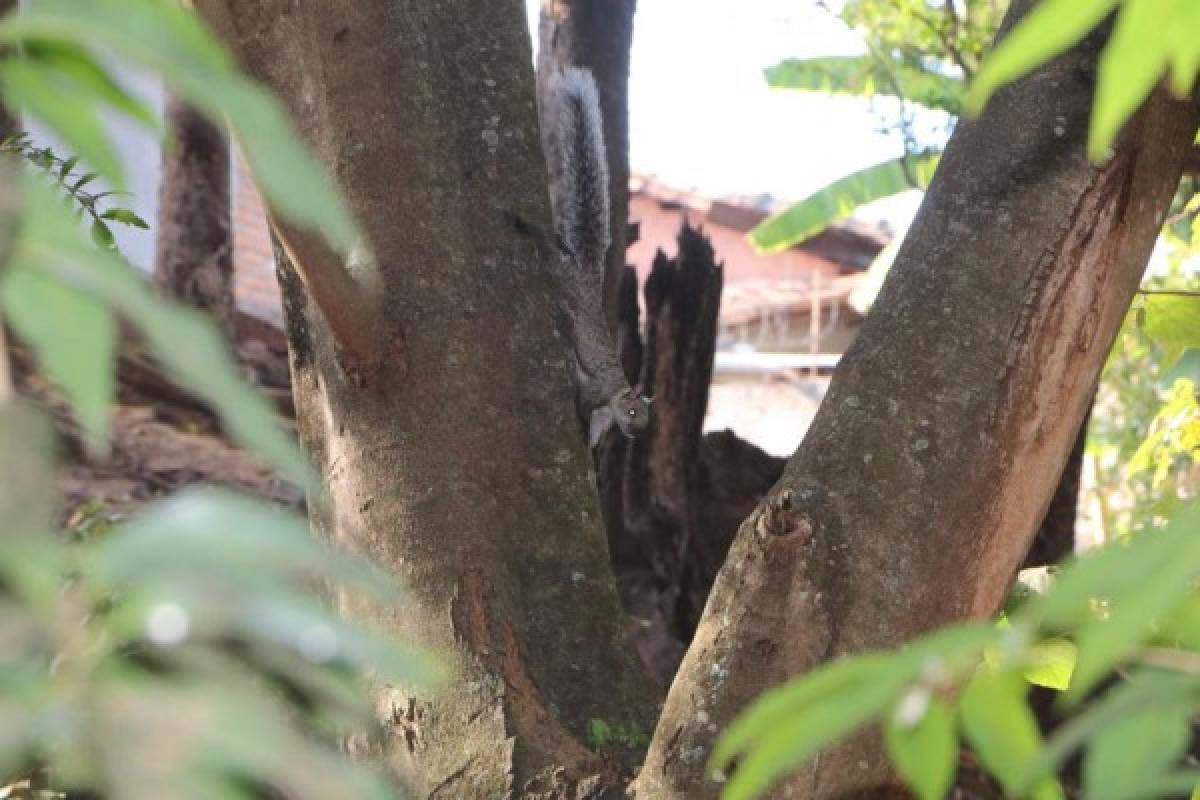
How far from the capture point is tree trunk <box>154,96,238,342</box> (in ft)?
17.2

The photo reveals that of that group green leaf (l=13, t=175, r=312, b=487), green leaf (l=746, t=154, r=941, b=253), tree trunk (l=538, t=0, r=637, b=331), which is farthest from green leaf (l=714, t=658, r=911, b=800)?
green leaf (l=746, t=154, r=941, b=253)

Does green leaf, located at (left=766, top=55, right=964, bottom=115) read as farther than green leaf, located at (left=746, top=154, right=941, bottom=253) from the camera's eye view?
No

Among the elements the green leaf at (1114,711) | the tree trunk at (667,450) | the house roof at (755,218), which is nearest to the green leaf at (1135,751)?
the green leaf at (1114,711)

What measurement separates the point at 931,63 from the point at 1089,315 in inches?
184

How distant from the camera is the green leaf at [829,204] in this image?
23.0 ft

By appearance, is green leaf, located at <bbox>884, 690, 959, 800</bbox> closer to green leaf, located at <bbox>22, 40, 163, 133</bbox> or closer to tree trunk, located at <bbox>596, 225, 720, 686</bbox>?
green leaf, located at <bbox>22, 40, 163, 133</bbox>

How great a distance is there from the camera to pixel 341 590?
6.31 feet

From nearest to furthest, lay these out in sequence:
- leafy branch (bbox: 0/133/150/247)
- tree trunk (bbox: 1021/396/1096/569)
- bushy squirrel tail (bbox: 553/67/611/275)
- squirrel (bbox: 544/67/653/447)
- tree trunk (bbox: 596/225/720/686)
→ leafy branch (bbox: 0/133/150/247) → squirrel (bbox: 544/67/653/447) → bushy squirrel tail (bbox: 553/67/611/275) → tree trunk (bbox: 596/225/720/686) → tree trunk (bbox: 1021/396/1096/569)

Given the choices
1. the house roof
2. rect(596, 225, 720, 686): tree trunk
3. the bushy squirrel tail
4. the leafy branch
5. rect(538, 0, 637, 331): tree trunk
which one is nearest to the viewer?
the leafy branch

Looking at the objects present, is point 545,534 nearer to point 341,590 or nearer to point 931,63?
point 341,590

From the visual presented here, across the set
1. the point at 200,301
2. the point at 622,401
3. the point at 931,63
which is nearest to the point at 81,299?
the point at 622,401

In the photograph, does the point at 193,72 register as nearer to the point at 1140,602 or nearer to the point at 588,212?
the point at 1140,602

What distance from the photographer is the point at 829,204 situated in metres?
7.21

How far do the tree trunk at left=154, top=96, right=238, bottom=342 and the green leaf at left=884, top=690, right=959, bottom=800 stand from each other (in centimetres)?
494
